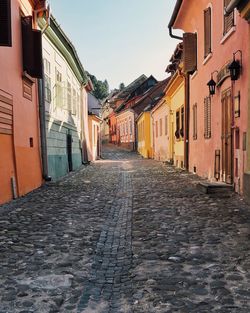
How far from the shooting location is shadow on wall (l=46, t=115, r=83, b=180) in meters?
13.3

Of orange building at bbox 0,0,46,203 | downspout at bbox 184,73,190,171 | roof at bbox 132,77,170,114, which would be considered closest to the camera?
orange building at bbox 0,0,46,203

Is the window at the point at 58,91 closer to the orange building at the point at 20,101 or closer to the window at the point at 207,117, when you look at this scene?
the orange building at the point at 20,101

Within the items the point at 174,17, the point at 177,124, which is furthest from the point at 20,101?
the point at 177,124

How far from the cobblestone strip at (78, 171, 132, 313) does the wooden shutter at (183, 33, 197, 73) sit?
8.91m

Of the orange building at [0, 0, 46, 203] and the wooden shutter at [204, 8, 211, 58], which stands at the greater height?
the wooden shutter at [204, 8, 211, 58]

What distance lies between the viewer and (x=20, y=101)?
9922 mm

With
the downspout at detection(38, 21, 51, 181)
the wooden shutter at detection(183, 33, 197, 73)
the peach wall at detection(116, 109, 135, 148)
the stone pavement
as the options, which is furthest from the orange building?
the peach wall at detection(116, 109, 135, 148)

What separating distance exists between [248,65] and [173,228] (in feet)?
12.4

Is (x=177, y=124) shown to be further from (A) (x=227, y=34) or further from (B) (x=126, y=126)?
(B) (x=126, y=126)

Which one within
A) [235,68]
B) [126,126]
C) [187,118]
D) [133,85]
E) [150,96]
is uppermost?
[133,85]

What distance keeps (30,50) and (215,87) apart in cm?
480

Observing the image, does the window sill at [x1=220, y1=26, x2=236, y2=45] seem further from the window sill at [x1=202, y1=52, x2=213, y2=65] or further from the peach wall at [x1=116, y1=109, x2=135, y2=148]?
the peach wall at [x1=116, y1=109, x2=135, y2=148]

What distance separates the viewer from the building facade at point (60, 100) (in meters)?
13.2

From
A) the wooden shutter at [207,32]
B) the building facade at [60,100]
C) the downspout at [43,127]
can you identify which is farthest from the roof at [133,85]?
the downspout at [43,127]
